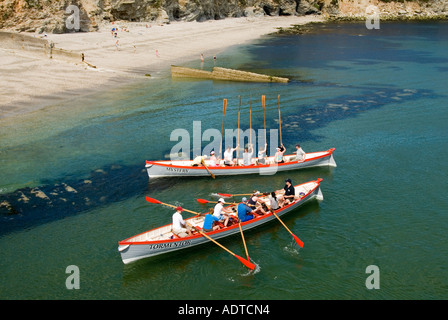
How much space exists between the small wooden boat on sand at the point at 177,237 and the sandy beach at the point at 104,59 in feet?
80.0

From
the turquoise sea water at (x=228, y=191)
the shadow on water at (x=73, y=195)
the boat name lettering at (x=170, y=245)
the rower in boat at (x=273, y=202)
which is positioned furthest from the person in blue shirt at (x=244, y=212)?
the shadow on water at (x=73, y=195)

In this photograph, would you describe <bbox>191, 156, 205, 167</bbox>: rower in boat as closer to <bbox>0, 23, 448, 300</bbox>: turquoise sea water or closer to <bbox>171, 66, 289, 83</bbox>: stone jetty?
<bbox>0, 23, 448, 300</bbox>: turquoise sea water

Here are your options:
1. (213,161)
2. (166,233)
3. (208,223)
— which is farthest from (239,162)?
(166,233)

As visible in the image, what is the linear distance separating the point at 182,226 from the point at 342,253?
775cm

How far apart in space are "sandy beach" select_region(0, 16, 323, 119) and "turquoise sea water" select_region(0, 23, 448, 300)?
3.48 m

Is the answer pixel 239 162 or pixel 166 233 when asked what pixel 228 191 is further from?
pixel 166 233

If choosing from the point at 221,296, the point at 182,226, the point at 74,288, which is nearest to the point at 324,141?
the point at 182,226

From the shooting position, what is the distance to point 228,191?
81.6 ft

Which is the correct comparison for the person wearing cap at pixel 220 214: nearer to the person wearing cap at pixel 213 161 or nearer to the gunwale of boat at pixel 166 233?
the gunwale of boat at pixel 166 233

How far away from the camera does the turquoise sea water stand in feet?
55.4

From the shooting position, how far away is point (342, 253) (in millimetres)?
18547

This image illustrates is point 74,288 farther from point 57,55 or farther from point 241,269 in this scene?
point 57,55

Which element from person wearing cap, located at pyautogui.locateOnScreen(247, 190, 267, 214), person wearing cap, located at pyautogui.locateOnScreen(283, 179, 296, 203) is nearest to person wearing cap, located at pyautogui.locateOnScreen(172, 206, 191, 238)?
person wearing cap, located at pyautogui.locateOnScreen(247, 190, 267, 214)

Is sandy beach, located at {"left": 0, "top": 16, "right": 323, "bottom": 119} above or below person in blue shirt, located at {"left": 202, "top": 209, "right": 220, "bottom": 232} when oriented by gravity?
above
